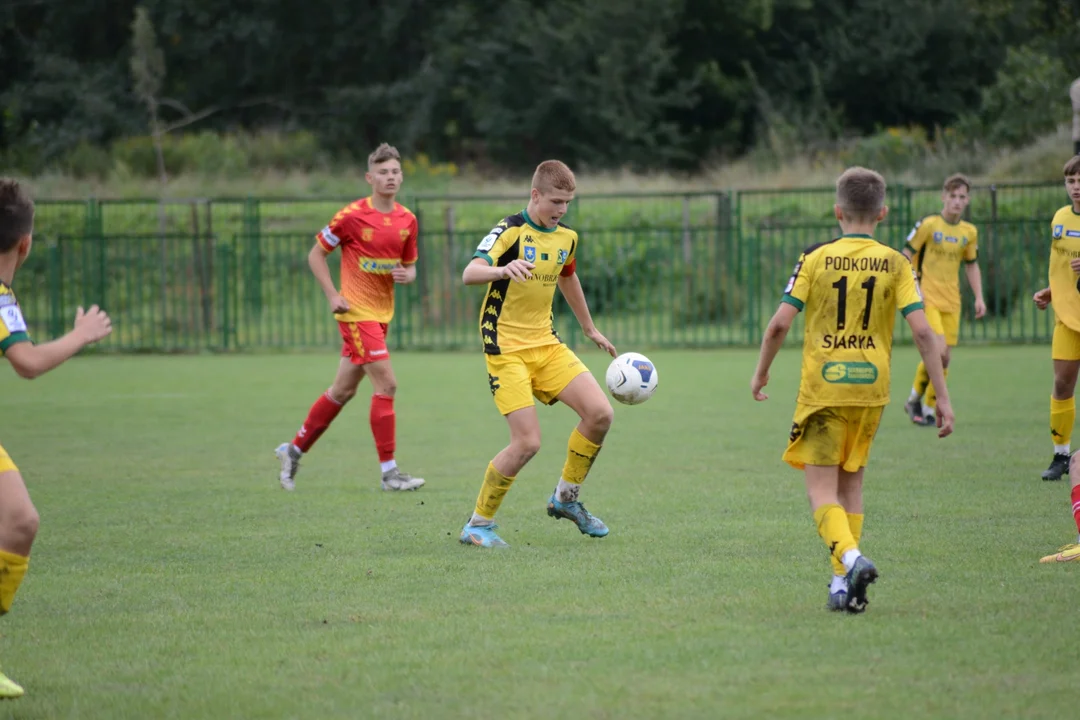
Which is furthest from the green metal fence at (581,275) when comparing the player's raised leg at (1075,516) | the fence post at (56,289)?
the player's raised leg at (1075,516)

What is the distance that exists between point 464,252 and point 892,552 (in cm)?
1798

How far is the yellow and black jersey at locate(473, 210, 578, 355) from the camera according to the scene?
706 cm

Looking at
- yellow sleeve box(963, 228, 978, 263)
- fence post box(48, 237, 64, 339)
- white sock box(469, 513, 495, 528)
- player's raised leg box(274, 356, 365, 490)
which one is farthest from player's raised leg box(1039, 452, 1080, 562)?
fence post box(48, 237, 64, 339)

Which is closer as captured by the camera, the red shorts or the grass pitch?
the grass pitch

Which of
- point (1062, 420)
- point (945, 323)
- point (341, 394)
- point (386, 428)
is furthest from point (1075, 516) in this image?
point (945, 323)

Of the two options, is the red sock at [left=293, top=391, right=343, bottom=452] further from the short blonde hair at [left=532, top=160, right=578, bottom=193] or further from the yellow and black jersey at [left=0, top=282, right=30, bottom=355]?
the yellow and black jersey at [left=0, top=282, right=30, bottom=355]

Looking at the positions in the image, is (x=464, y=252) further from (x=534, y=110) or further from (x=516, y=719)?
(x=516, y=719)

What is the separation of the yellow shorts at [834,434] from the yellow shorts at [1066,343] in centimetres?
373

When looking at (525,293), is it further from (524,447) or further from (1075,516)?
(1075,516)

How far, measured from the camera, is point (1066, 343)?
868 cm

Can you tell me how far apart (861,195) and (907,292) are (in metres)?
0.43

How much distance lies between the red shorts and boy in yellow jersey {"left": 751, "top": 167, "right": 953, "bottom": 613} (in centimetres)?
428

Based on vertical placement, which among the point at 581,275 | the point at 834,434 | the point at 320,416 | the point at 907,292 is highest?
the point at 907,292

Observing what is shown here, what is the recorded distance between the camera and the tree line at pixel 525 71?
40031 mm
